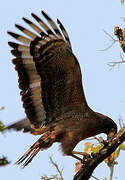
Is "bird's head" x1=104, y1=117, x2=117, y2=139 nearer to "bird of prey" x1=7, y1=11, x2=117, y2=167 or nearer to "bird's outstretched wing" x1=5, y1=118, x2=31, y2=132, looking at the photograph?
"bird of prey" x1=7, y1=11, x2=117, y2=167

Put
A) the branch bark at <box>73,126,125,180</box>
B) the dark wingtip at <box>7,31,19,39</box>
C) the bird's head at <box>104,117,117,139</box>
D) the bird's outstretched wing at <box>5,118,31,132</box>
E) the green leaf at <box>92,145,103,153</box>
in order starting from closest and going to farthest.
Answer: the branch bark at <box>73,126,125,180</box> → the green leaf at <box>92,145,103,153</box> → the dark wingtip at <box>7,31,19,39</box> → the bird's head at <box>104,117,117,139</box> → the bird's outstretched wing at <box>5,118,31,132</box>

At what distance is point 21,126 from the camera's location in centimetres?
655

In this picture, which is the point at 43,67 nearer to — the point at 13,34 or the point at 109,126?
the point at 13,34

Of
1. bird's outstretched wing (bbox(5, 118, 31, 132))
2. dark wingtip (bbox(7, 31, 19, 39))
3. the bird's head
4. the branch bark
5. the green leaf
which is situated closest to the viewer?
the branch bark

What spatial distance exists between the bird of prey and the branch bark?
41.9 inches

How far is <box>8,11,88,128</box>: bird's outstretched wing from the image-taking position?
234 inches

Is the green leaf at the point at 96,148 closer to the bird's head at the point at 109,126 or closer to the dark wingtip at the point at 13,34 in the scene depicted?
the bird's head at the point at 109,126

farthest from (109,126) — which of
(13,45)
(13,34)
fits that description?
(13,34)

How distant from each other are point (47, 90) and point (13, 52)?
2.46 feet

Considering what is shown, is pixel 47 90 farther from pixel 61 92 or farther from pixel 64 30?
pixel 64 30

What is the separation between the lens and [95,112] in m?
6.57

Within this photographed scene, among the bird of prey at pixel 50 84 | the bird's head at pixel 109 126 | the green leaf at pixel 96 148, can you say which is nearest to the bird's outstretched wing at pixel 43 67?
the bird of prey at pixel 50 84

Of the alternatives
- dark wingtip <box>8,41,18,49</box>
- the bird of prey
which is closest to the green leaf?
the bird of prey

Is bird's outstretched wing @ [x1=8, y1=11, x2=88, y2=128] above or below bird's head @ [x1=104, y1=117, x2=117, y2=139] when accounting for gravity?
above
